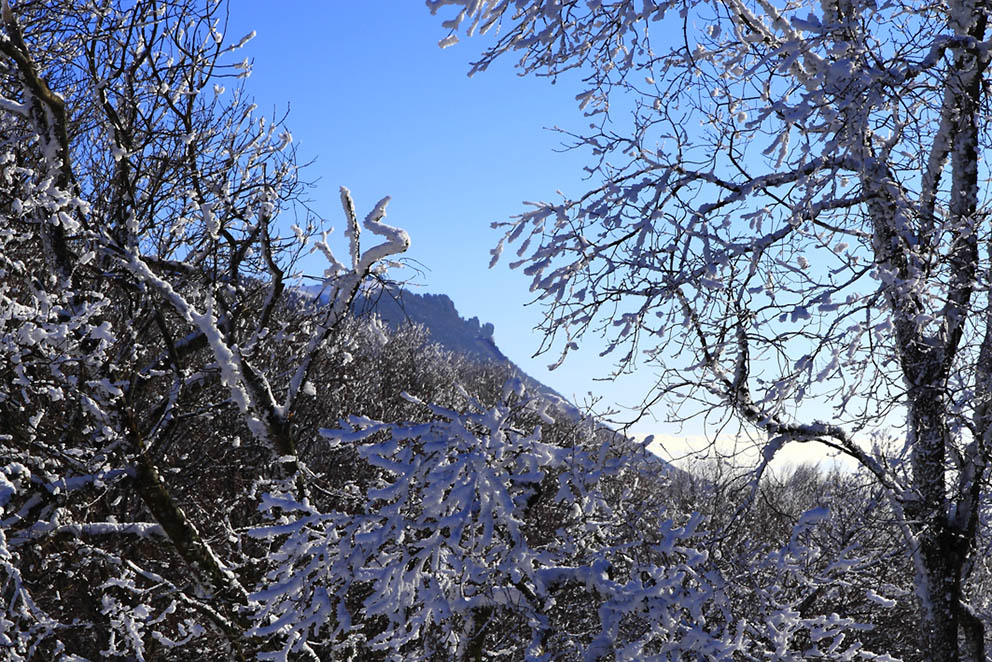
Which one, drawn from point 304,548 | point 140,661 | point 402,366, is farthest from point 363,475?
point 402,366

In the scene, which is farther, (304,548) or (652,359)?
(652,359)

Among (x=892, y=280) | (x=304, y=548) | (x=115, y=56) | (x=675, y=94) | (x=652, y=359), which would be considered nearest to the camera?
(x=892, y=280)

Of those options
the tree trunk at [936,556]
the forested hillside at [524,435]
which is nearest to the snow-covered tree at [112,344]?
the forested hillside at [524,435]

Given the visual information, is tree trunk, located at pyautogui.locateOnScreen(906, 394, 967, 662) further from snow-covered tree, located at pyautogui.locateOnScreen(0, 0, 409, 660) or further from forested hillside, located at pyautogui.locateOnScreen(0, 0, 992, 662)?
snow-covered tree, located at pyautogui.locateOnScreen(0, 0, 409, 660)

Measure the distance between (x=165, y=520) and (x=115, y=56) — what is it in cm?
432

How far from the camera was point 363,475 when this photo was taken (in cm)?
1645

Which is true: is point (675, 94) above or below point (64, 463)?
above

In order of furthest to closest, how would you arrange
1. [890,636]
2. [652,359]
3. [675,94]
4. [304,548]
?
[890,636]
[675,94]
[652,359]
[304,548]

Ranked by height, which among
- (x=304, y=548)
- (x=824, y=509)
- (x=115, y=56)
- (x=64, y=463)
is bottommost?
(x=64, y=463)

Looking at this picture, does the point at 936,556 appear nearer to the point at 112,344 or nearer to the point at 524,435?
the point at 524,435

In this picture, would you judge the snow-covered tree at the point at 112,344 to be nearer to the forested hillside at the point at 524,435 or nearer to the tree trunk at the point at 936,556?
the forested hillside at the point at 524,435

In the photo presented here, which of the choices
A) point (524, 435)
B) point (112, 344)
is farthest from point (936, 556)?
point (112, 344)

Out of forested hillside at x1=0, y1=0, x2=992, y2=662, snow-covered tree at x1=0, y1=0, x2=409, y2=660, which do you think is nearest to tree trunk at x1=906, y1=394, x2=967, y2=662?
forested hillside at x1=0, y1=0, x2=992, y2=662

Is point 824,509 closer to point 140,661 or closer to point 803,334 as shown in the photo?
point 803,334
